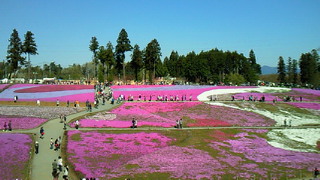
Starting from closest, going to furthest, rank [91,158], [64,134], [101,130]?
[91,158], [64,134], [101,130]

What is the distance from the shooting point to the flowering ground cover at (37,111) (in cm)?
4872

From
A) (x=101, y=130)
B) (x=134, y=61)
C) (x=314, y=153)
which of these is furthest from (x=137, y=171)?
(x=134, y=61)

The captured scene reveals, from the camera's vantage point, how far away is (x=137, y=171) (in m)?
27.9

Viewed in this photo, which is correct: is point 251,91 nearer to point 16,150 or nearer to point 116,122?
point 116,122

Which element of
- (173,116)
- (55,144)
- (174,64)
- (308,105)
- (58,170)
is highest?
(174,64)

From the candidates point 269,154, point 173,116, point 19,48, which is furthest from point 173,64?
point 269,154

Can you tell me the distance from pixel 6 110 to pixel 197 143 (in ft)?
104

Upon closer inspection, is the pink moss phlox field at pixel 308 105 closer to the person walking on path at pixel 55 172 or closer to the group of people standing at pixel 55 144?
the group of people standing at pixel 55 144

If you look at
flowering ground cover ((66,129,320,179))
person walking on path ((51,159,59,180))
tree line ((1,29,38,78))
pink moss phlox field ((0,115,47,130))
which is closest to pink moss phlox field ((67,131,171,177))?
flowering ground cover ((66,129,320,179))

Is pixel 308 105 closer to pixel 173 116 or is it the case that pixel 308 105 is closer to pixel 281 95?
pixel 281 95

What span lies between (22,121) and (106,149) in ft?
54.7

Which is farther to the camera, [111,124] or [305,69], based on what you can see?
[305,69]

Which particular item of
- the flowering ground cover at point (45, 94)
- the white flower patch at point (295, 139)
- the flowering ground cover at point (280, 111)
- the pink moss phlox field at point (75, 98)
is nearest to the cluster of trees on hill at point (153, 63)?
the flowering ground cover at point (45, 94)

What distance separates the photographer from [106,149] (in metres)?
33.5
